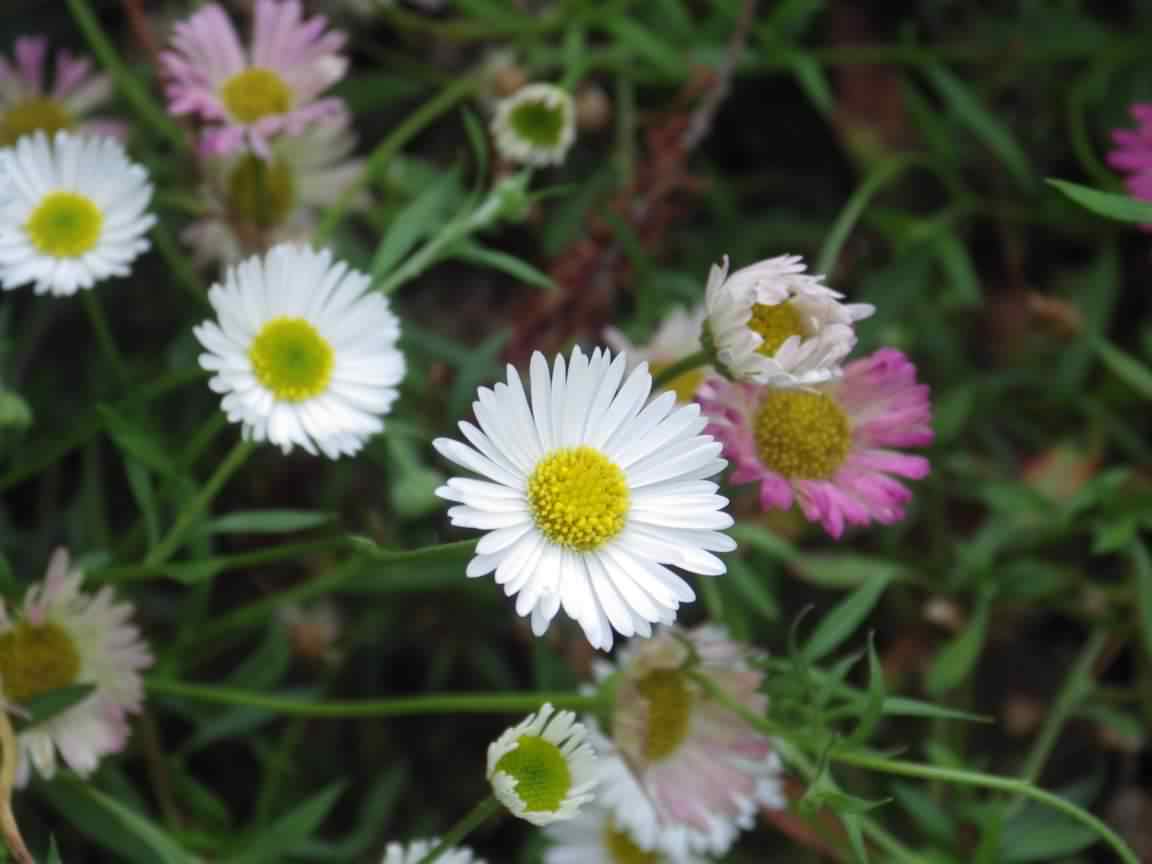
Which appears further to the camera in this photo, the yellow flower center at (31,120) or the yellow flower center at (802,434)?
the yellow flower center at (31,120)

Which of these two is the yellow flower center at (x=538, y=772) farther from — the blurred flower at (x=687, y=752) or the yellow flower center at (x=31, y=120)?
the yellow flower center at (x=31, y=120)

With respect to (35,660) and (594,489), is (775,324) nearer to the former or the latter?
(594,489)

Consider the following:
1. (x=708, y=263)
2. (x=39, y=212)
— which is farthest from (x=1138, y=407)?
(x=39, y=212)

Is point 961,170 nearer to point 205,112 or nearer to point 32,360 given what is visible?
point 205,112

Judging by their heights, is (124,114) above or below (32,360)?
above

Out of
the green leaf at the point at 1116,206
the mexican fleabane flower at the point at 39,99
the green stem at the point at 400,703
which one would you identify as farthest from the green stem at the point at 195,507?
the green leaf at the point at 1116,206

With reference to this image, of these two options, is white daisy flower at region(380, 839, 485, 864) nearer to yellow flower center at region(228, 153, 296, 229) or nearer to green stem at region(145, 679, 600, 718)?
green stem at region(145, 679, 600, 718)
